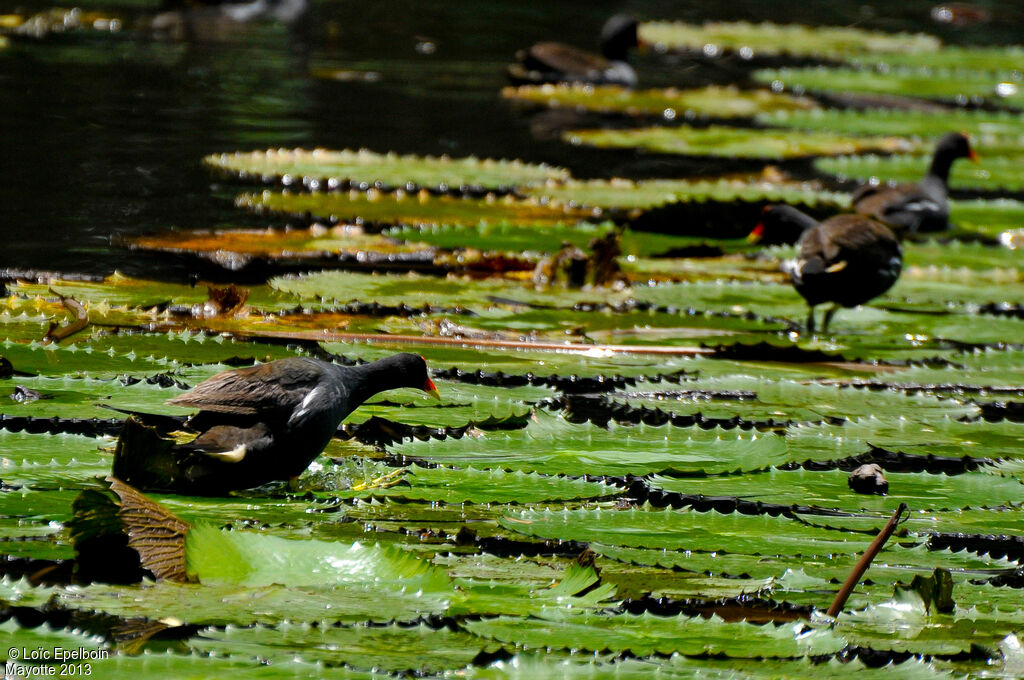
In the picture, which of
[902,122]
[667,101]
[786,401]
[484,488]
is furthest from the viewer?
[667,101]

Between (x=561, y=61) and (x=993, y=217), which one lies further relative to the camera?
(x=561, y=61)

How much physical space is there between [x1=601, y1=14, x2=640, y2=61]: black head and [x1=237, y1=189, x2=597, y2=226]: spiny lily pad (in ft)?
19.8

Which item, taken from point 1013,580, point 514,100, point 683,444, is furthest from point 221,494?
point 514,100

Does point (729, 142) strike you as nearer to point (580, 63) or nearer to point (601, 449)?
point (580, 63)

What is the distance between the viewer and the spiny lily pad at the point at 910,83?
10.8m

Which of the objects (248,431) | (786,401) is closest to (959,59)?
(786,401)

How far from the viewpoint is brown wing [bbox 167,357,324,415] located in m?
2.51

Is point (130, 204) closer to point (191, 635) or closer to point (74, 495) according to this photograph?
point (74, 495)

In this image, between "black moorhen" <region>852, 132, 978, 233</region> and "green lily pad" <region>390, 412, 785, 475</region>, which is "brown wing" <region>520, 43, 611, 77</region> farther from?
"green lily pad" <region>390, 412, 785, 475</region>

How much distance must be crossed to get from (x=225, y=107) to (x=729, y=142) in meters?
2.98

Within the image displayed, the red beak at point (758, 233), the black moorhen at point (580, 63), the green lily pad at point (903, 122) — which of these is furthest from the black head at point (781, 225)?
the black moorhen at point (580, 63)

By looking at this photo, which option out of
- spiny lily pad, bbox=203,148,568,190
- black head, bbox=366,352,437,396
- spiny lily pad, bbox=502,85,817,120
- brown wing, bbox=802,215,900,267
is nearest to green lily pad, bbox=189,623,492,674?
black head, bbox=366,352,437,396

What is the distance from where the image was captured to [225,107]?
28.0 feet

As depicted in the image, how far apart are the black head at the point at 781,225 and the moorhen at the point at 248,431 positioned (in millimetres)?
3046
